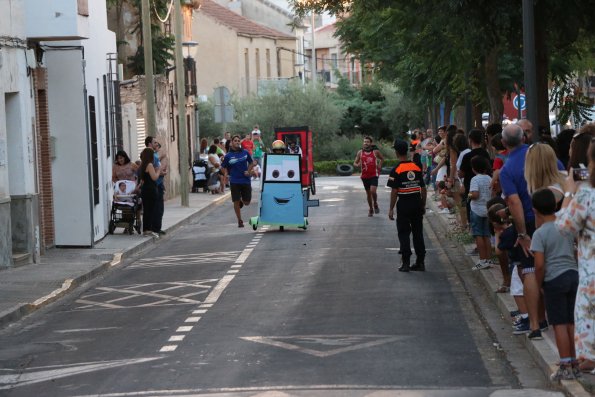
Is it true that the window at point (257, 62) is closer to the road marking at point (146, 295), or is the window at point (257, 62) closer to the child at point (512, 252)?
the road marking at point (146, 295)

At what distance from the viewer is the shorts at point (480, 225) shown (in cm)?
1755

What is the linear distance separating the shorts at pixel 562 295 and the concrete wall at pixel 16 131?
12565mm

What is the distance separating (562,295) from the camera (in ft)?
34.3

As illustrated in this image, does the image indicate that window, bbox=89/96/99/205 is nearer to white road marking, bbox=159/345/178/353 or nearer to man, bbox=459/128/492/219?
man, bbox=459/128/492/219

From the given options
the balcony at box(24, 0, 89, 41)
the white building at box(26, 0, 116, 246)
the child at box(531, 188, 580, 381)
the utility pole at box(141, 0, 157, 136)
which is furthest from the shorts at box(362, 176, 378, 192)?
the child at box(531, 188, 580, 381)

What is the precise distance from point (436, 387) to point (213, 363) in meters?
2.18

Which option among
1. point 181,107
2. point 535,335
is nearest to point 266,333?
point 535,335

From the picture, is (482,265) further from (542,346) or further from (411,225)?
(542,346)

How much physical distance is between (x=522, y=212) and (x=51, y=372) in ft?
14.6

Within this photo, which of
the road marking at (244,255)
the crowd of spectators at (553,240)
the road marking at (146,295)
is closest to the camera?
the crowd of spectators at (553,240)

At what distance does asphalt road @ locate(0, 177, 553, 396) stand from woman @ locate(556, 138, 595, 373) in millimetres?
612

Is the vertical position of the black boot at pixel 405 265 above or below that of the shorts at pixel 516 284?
below

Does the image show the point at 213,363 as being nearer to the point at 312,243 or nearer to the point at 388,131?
the point at 312,243

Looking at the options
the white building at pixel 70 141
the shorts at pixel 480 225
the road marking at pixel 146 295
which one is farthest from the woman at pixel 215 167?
the shorts at pixel 480 225
